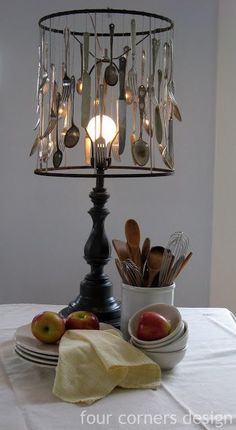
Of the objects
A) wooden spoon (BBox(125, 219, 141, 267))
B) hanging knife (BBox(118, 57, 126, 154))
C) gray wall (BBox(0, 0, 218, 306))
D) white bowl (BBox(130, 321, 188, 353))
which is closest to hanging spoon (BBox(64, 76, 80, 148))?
hanging knife (BBox(118, 57, 126, 154))

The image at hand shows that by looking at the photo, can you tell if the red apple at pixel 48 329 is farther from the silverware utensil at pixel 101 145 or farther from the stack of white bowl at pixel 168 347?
the silverware utensil at pixel 101 145

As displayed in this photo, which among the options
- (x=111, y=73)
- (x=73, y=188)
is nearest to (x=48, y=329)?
(x=111, y=73)

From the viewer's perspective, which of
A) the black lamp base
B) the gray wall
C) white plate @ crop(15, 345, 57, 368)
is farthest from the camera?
the gray wall

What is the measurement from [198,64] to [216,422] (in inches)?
68.5

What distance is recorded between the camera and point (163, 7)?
217 centimetres

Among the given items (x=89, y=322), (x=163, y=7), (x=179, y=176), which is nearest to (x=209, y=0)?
(x=163, y=7)

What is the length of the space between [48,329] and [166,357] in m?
0.23

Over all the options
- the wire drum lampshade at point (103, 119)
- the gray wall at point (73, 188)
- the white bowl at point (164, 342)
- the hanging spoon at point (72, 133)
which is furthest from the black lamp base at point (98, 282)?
the gray wall at point (73, 188)

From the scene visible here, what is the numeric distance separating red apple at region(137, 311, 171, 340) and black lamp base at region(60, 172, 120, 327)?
19 cm

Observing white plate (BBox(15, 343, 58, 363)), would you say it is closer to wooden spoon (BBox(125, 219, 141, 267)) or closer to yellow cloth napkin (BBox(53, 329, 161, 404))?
yellow cloth napkin (BBox(53, 329, 161, 404))

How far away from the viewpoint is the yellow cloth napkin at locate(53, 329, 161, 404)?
84cm

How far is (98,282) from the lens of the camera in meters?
1.20

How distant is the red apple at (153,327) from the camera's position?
962mm

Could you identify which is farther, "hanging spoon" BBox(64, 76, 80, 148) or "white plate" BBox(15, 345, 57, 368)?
"hanging spoon" BBox(64, 76, 80, 148)
